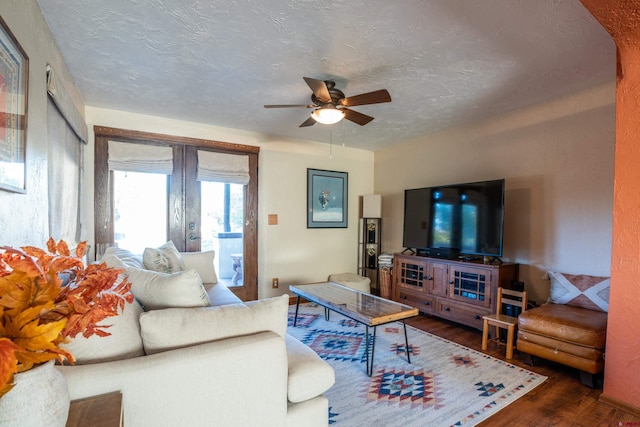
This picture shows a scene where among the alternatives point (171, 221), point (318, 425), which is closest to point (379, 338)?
point (318, 425)

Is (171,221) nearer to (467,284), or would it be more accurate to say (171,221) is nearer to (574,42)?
(467,284)

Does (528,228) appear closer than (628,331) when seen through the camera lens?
No

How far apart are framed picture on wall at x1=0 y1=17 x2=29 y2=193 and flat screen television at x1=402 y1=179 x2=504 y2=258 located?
12.1 ft

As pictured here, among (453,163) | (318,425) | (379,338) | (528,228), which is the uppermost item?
(453,163)

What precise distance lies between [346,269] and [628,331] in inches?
139

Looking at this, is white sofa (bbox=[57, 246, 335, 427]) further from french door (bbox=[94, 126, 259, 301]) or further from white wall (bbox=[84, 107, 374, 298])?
white wall (bbox=[84, 107, 374, 298])

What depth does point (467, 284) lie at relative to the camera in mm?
3350

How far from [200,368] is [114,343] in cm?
35

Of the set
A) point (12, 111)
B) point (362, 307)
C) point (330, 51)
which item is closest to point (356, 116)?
point (330, 51)

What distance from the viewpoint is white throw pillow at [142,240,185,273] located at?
230 cm

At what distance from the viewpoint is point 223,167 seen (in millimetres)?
4043

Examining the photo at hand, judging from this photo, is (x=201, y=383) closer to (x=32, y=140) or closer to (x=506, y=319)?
(x=32, y=140)

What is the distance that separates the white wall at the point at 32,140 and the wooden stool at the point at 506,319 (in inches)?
134

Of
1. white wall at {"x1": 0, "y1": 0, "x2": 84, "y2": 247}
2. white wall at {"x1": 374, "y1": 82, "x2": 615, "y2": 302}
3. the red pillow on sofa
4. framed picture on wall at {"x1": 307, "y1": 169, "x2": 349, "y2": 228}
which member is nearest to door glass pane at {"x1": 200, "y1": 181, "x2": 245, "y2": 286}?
framed picture on wall at {"x1": 307, "y1": 169, "x2": 349, "y2": 228}
